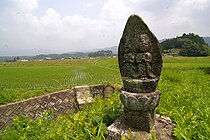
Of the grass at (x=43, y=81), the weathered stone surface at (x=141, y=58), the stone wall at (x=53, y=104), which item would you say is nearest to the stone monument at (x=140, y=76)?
the weathered stone surface at (x=141, y=58)

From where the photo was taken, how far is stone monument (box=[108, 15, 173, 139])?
2.33 metres

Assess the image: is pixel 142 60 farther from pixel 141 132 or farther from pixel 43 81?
pixel 43 81

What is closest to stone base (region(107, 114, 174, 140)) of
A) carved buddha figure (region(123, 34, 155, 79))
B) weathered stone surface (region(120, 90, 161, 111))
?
weathered stone surface (region(120, 90, 161, 111))

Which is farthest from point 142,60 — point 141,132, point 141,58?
point 141,132

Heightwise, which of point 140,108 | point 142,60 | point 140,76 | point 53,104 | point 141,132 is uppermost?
point 142,60

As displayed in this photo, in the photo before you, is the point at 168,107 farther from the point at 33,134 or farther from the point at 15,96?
the point at 15,96

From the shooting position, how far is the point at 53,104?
638 cm

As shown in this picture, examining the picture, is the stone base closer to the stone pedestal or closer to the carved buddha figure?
the stone pedestal

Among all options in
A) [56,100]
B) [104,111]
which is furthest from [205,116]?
[56,100]

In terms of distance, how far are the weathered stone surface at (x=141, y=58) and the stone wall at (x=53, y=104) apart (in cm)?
278

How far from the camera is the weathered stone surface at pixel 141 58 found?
7.79 ft

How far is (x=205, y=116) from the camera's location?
9.00ft

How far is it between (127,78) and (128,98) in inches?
12.8

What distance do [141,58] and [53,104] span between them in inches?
188
